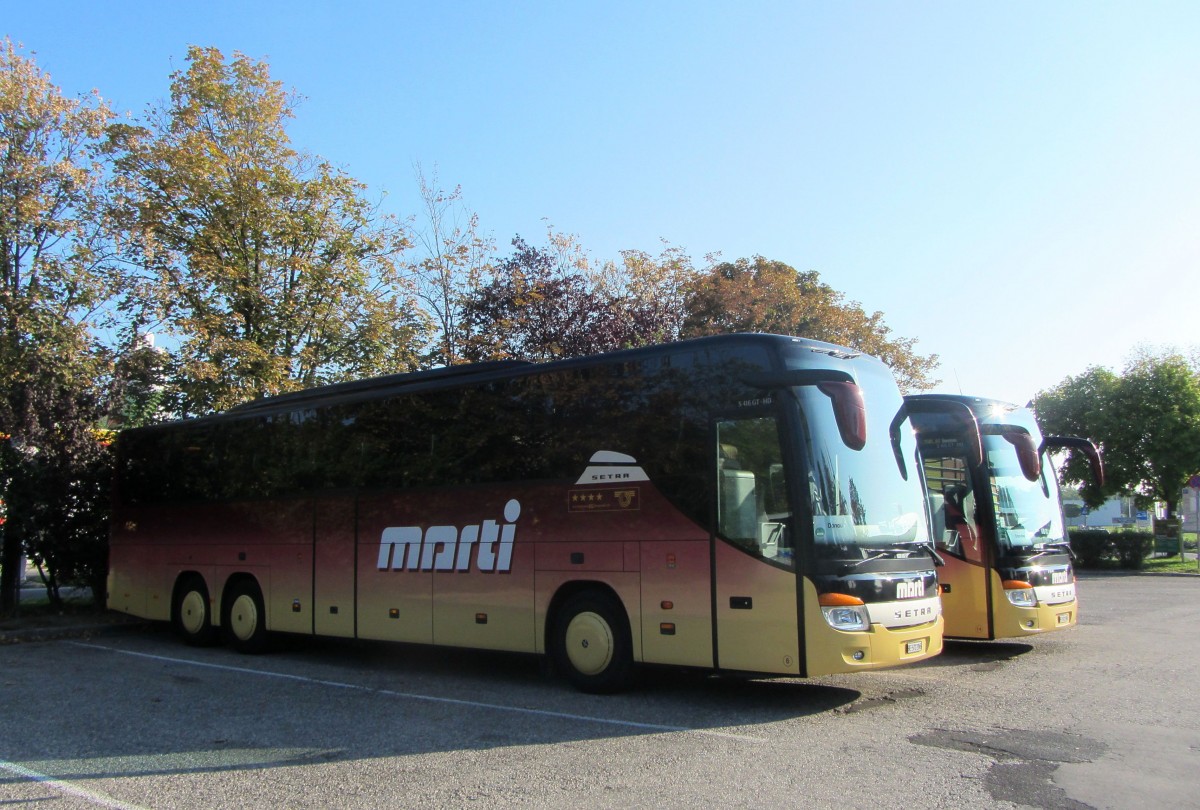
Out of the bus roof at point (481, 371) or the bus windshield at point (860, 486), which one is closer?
the bus windshield at point (860, 486)

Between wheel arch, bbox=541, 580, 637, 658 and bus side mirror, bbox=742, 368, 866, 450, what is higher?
bus side mirror, bbox=742, 368, 866, 450

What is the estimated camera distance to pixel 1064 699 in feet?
29.9

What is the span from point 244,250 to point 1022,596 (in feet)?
46.8

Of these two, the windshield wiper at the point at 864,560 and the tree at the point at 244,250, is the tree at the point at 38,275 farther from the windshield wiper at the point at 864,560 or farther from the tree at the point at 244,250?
the windshield wiper at the point at 864,560

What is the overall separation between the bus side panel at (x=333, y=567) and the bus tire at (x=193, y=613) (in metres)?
2.57

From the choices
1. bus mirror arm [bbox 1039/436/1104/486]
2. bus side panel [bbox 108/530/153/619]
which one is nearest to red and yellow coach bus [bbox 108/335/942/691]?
bus side panel [bbox 108/530/153/619]

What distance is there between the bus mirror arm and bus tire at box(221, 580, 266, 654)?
1084 cm

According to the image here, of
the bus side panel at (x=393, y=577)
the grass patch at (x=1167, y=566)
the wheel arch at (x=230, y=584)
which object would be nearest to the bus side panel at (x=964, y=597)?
the bus side panel at (x=393, y=577)

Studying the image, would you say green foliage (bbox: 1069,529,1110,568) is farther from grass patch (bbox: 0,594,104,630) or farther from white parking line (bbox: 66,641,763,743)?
grass patch (bbox: 0,594,104,630)

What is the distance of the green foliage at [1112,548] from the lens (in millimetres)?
30453

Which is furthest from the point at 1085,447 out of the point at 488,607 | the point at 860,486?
the point at 488,607

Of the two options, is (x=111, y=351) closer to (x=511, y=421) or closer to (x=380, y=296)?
(x=380, y=296)

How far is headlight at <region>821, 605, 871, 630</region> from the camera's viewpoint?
8133 mm

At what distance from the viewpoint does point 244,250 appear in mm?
18000
